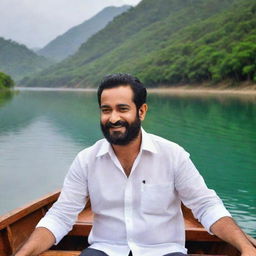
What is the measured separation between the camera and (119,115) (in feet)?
8.30

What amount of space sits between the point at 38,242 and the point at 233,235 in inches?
45.3

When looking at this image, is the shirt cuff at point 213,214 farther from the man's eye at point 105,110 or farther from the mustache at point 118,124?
the man's eye at point 105,110

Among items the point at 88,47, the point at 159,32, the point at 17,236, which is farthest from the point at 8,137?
the point at 88,47

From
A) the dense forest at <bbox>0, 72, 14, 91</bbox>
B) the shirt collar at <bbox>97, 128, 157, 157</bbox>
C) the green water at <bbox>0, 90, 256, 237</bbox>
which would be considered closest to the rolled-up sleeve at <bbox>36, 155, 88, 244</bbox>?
the shirt collar at <bbox>97, 128, 157, 157</bbox>

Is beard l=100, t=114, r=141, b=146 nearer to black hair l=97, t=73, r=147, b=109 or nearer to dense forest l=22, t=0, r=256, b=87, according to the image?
black hair l=97, t=73, r=147, b=109

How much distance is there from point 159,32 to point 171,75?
78.4 meters

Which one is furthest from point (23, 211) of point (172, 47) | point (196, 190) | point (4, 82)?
point (172, 47)

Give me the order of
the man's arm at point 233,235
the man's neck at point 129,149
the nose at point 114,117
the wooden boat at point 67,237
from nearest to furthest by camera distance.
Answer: the man's arm at point 233,235 → the nose at point 114,117 → the man's neck at point 129,149 → the wooden boat at point 67,237

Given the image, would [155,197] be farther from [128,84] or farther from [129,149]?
[128,84]

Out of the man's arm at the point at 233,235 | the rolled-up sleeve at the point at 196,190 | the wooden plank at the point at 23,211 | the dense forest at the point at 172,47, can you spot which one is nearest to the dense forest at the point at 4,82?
the dense forest at the point at 172,47

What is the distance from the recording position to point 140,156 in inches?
103

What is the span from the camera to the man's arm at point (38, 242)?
2396 millimetres

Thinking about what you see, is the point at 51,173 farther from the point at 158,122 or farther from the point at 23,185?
the point at 158,122

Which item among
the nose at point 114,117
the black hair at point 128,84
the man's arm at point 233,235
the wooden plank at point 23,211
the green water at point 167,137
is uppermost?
the black hair at point 128,84
